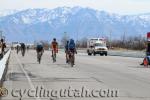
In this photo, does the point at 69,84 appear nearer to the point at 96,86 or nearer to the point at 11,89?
the point at 96,86

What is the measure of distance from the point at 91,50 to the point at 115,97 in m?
61.5

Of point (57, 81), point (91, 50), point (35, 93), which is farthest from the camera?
point (91, 50)

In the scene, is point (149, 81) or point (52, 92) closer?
point (52, 92)

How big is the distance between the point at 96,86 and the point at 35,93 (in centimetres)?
356

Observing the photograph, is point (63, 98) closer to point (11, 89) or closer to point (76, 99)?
point (76, 99)

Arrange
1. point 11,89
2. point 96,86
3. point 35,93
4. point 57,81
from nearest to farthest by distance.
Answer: point 35,93
point 11,89
point 96,86
point 57,81

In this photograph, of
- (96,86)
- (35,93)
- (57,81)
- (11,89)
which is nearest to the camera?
(35,93)

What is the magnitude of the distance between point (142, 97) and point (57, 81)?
684 cm

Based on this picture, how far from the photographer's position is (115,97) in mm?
16797

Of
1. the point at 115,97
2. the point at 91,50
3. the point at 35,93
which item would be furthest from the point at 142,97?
the point at 91,50

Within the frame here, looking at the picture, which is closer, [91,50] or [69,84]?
[69,84]

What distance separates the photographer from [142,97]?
55.8ft

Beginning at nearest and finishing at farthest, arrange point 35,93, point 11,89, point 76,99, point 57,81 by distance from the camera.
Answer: point 76,99
point 35,93
point 11,89
point 57,81

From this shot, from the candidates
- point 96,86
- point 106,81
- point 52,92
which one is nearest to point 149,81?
point 106,81
